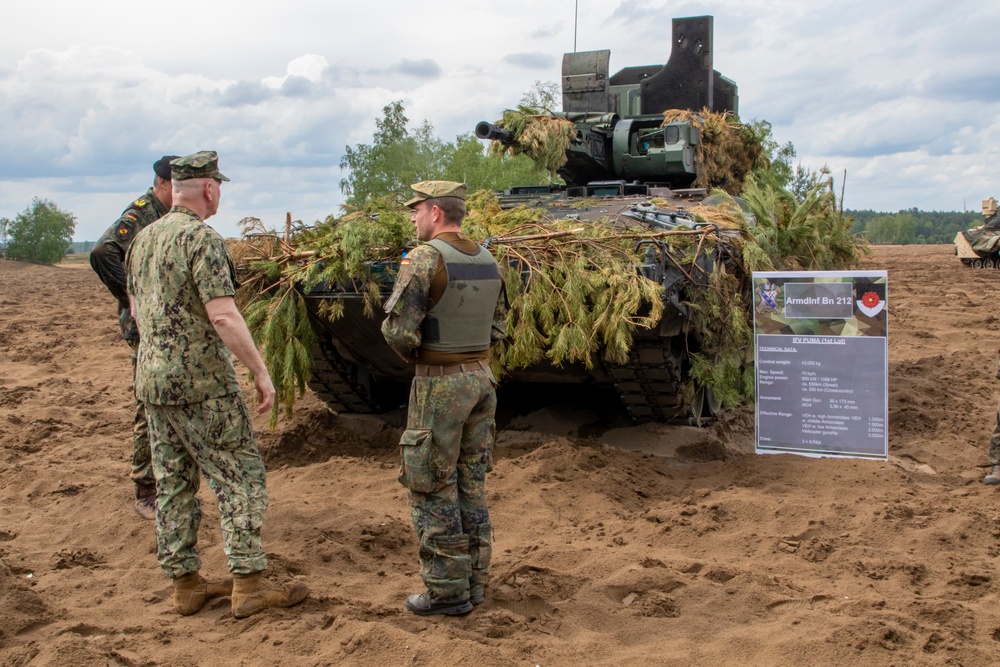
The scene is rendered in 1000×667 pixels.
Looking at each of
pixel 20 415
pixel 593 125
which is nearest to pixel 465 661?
pixel 20 415

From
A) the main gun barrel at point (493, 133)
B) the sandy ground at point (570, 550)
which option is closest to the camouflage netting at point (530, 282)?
the sandy ground at point (570, 550)

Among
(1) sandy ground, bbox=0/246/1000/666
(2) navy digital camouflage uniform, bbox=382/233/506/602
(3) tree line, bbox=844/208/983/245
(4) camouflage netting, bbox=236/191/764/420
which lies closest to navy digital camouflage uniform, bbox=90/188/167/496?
(1) sandy ground, bbox=0/246/1000/666

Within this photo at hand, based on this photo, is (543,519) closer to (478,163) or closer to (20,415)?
(20,415)

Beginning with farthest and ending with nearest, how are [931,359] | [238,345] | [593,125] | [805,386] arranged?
[931,359] < [593,125] < [805,386] < [238,345]

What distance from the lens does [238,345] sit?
3512 millimetres

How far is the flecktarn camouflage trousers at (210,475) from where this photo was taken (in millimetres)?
3648

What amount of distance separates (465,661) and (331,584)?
39.8 inches

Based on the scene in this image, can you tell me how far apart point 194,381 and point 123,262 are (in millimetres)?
1504

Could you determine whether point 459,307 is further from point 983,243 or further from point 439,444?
point 983,243

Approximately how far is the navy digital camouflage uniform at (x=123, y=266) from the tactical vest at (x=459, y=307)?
1.79 m

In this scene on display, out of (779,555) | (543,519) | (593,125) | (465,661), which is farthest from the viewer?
(593,125)

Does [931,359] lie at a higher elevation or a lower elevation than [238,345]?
lower

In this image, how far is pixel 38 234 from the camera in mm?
29984

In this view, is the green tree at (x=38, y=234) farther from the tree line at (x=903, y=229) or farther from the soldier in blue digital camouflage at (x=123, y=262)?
the tree line at (x=903, y=229)
